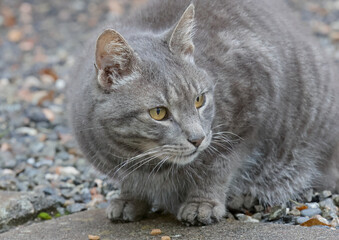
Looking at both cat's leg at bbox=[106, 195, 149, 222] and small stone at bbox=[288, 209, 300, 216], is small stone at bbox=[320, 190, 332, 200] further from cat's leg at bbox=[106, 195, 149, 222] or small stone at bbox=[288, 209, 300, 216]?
cat's leg at bbox=[106, 195, 149, 222]

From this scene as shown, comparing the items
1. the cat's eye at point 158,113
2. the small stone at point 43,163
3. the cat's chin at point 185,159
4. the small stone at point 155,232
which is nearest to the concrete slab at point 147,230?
the small stone at point 155,232

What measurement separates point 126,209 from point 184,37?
108 cm

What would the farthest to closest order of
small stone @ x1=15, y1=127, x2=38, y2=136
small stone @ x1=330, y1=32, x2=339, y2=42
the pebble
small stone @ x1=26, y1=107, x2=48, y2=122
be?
small stone @ x1=330, y1=32, x2=339, y2=42, small stone @ x1=26, y1=107, x2=48, y2=122, small stone @ x1=15, y1=127, x2=38, y2=136, the pebble

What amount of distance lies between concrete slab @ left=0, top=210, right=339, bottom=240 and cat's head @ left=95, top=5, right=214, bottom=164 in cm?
41

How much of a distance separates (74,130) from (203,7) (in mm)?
1157

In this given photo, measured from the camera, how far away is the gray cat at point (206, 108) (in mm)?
3023

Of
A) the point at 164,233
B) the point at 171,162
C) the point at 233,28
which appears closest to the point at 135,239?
the point at 164,233

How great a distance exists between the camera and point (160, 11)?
3799 mm

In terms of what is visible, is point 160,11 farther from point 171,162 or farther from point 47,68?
point 47,68

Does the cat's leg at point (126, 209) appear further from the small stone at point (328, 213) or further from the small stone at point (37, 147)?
the small stone at point (37, 147)

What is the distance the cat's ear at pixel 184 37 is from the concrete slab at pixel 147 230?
97 cm

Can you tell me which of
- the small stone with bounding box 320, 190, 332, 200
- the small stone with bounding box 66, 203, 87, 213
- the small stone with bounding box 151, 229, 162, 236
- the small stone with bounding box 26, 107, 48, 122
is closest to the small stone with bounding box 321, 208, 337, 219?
the small stone with bounding box 320, 190, 332, 200

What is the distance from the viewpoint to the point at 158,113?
2.98 m

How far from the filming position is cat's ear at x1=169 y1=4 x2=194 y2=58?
124 inches
